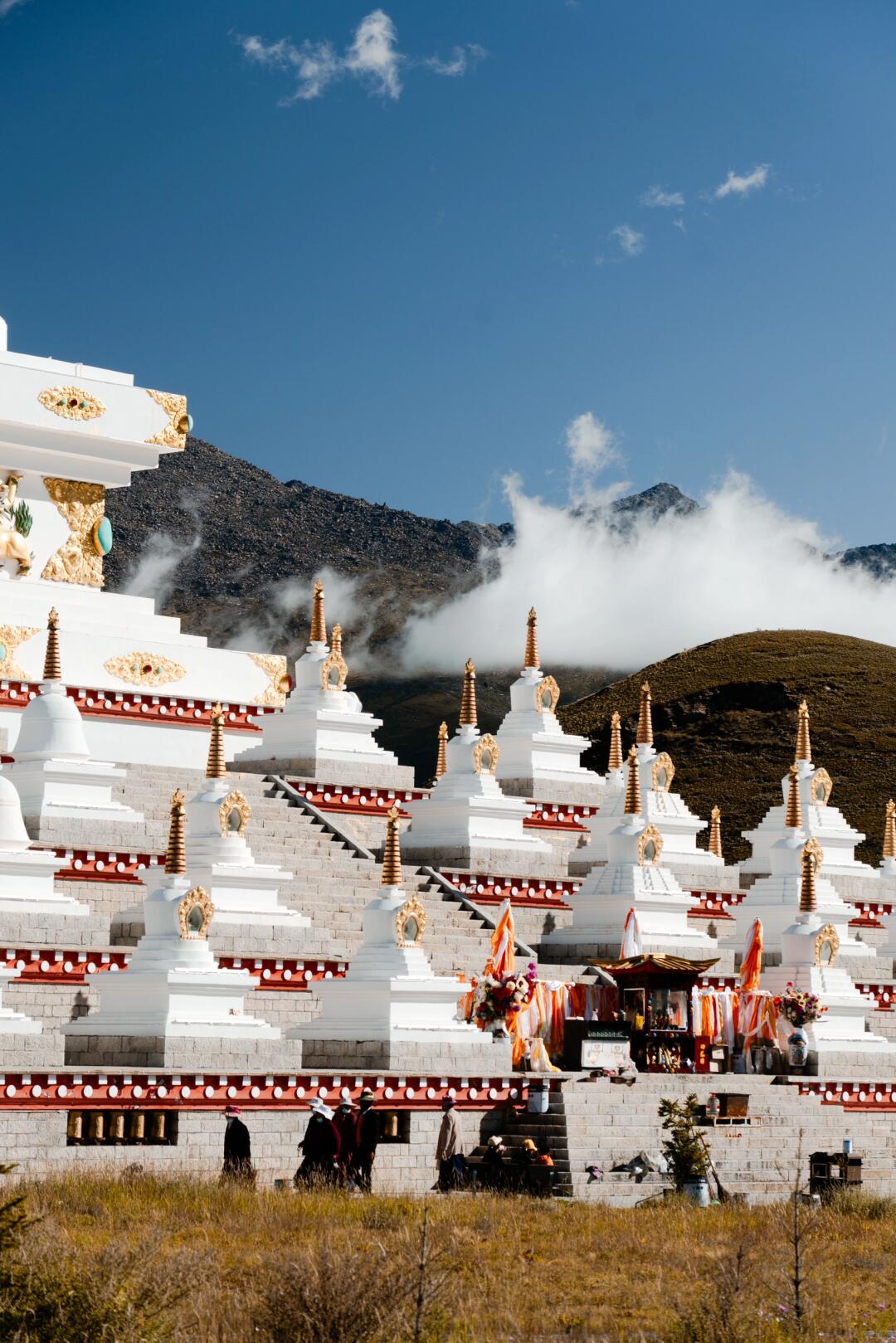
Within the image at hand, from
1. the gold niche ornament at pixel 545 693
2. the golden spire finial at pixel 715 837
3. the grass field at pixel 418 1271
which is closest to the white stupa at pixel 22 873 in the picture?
the grass field at pixel 418 1271

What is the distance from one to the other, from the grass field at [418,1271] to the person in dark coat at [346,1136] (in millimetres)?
1226

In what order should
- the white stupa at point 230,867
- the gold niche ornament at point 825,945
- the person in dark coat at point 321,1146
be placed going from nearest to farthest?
the person in dark coat at point 321,1146 → the white stupa at point 230,867 → the gold niche ornament at point 825,945

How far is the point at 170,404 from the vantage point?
37344 millimetres

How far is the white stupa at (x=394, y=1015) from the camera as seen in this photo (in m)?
24.9

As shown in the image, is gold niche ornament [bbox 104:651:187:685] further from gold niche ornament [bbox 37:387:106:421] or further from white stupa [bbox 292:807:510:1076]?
white stupa [bbox 292:807:510:1076]

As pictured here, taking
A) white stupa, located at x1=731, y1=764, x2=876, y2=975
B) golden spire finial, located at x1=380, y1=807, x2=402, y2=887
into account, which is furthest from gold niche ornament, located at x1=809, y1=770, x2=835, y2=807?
golden spire finial, located at x1=380, y1=807, x2=402, y2=887

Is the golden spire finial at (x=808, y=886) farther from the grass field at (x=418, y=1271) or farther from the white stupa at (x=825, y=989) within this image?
the grass field at (x=418, y=1271)

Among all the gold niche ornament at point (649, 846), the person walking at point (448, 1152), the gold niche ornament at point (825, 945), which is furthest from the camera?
the gold niche ornament at point (649, 846)

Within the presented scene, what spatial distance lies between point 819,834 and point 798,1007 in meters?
8.49

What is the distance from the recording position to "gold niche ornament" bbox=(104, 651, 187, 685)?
34.3 metres

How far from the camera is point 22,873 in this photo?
26141 mm

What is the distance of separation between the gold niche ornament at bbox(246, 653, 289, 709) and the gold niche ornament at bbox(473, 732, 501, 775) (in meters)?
3.69

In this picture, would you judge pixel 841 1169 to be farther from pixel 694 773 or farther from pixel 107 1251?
pixel 694 773

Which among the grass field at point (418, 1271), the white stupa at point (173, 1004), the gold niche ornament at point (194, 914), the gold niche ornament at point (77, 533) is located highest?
the gold niche ornament at point (77, 533)
